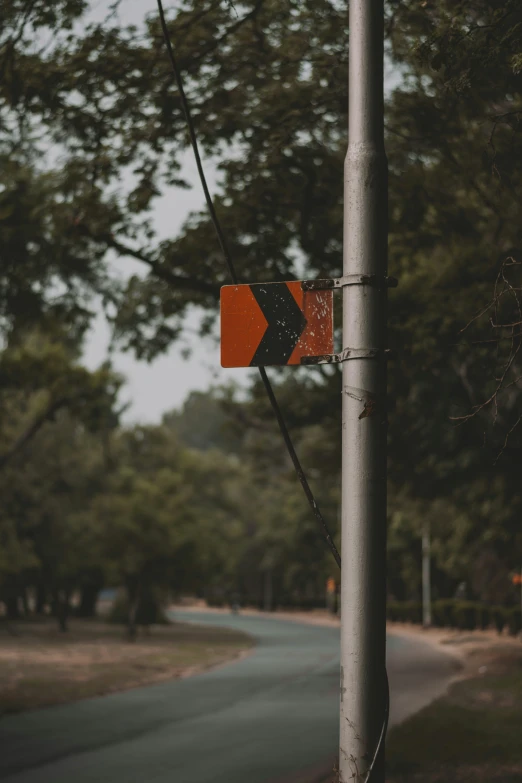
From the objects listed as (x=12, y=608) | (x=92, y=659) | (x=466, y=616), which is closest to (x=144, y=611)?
(x=12, y=608)

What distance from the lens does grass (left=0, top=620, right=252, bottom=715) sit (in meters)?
19.9

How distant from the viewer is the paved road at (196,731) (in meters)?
10.7

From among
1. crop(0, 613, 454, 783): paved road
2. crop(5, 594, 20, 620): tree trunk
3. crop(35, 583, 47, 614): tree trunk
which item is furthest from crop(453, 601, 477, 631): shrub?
crop(35, 583, 47, 614): tree trunk

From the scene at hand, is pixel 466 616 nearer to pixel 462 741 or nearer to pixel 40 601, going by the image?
pixel 40 601

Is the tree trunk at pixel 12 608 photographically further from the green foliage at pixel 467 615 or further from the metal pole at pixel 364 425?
the metal pole at pixel 364 425

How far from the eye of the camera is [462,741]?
459 inches

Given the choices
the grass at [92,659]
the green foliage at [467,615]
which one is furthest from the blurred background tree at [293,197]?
the green foliage at [467,615]

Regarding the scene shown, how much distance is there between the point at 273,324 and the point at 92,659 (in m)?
25.8

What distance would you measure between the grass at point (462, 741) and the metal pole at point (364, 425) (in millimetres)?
5414

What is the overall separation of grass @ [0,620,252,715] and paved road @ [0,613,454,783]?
0.99m

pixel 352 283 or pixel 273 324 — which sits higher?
pixel 352 283

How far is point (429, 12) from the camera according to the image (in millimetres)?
9469

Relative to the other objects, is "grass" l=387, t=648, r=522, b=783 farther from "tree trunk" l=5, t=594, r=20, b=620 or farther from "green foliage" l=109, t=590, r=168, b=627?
"tree trunk" l=5, t=594, r=20, b=620

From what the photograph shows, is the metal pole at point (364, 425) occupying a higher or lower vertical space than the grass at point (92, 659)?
higher
